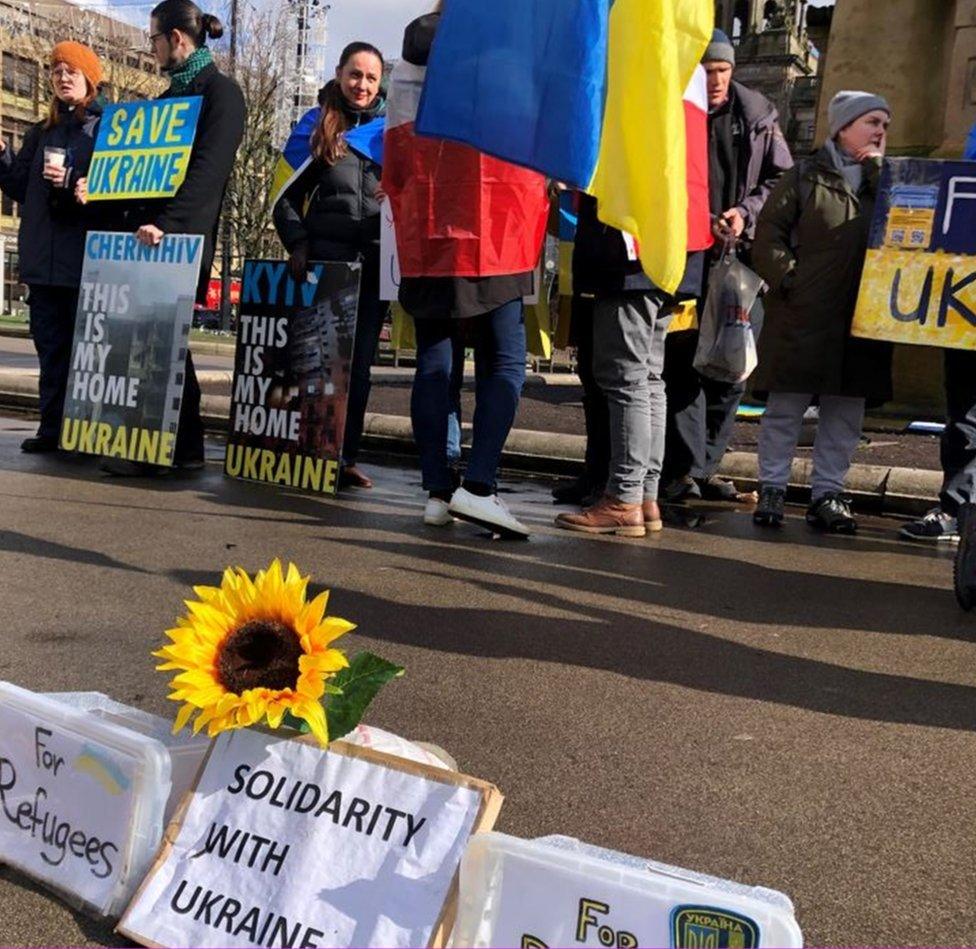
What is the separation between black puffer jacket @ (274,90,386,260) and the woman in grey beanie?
6.04 ft

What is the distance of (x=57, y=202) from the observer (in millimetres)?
6605

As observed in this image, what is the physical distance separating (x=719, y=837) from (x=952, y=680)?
1298 millimetres

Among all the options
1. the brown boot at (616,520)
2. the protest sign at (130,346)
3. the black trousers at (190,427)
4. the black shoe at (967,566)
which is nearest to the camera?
the black shoe at (967,566)

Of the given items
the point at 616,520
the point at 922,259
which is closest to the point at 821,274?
the point at 922,259

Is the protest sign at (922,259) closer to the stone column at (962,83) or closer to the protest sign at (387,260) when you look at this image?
the protest sign at (387,260)

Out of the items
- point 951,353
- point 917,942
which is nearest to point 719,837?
point 917,942

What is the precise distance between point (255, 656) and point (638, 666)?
5.00ft

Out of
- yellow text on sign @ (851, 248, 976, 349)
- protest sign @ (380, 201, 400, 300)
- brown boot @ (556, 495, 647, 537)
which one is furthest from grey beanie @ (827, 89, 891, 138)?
protest sign @ (380, 201, 400, 300)

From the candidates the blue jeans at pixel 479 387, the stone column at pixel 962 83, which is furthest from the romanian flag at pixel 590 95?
the stone column at pixel 962 83

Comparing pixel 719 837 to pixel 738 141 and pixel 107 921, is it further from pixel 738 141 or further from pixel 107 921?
pixel 738 141

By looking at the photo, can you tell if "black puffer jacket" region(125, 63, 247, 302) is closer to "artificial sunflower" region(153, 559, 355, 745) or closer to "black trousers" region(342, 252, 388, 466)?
"black trousers" region(342, 252, 388, 466)

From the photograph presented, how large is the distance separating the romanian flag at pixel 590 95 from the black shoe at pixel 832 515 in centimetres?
221

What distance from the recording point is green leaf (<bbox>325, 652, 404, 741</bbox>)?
1871 millimetres

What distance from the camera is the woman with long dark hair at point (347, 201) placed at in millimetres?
6109
